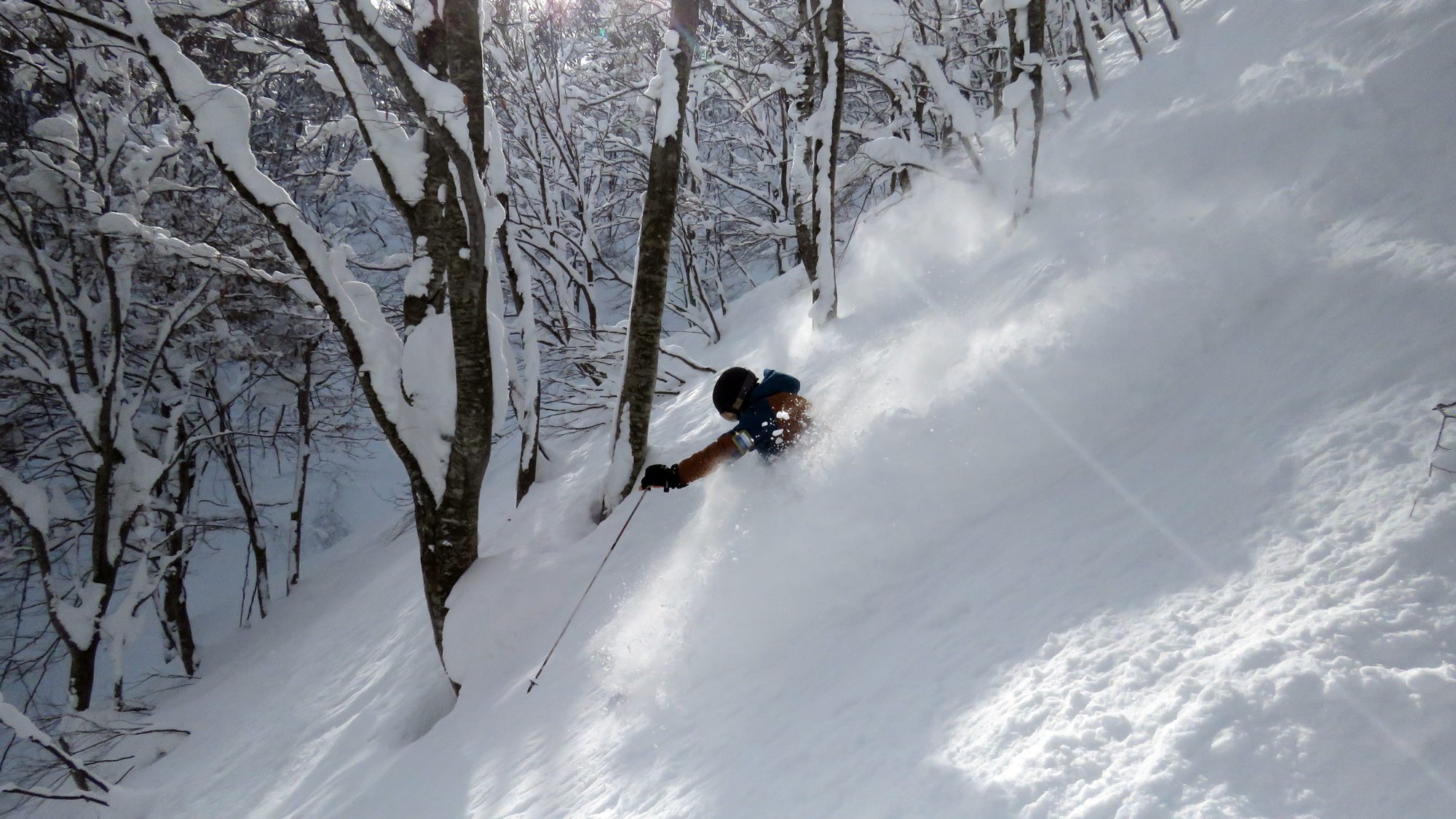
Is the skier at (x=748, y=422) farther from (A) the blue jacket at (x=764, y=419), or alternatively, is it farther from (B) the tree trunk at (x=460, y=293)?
(B) the tree trunk at (x=460, y=293)

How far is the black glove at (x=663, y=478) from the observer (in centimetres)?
475

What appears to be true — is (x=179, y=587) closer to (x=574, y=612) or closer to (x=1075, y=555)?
(x=574, y=612)

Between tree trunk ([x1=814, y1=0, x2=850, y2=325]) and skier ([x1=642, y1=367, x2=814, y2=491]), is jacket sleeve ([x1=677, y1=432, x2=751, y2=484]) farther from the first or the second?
tree trunk ([x1=814, y1=0, x2=850, y2=325])

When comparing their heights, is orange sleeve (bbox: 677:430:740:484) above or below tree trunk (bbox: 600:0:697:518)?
below

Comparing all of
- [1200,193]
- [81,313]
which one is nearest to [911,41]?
[1200,193]

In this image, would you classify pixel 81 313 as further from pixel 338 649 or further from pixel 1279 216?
pixel 1279 216

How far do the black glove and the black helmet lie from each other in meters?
0.52

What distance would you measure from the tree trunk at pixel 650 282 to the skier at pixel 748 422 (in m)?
0.66

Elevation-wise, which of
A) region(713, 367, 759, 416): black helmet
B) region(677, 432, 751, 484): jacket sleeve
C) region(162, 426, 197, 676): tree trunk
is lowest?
region(677, 432, 751, 484): jacket sleeve

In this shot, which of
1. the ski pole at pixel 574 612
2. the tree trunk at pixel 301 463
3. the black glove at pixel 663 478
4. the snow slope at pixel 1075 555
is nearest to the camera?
the snow slope at pixel 1075 555

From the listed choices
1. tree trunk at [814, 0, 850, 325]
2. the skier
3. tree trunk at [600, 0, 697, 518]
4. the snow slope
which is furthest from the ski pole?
tree trunk at [814, 0, 850, 325]

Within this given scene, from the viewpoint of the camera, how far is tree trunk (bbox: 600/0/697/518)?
5.20m

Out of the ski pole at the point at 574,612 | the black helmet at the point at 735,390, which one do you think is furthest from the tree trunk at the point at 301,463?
the black helmet at the point at 735,390

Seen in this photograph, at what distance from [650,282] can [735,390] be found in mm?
1189
